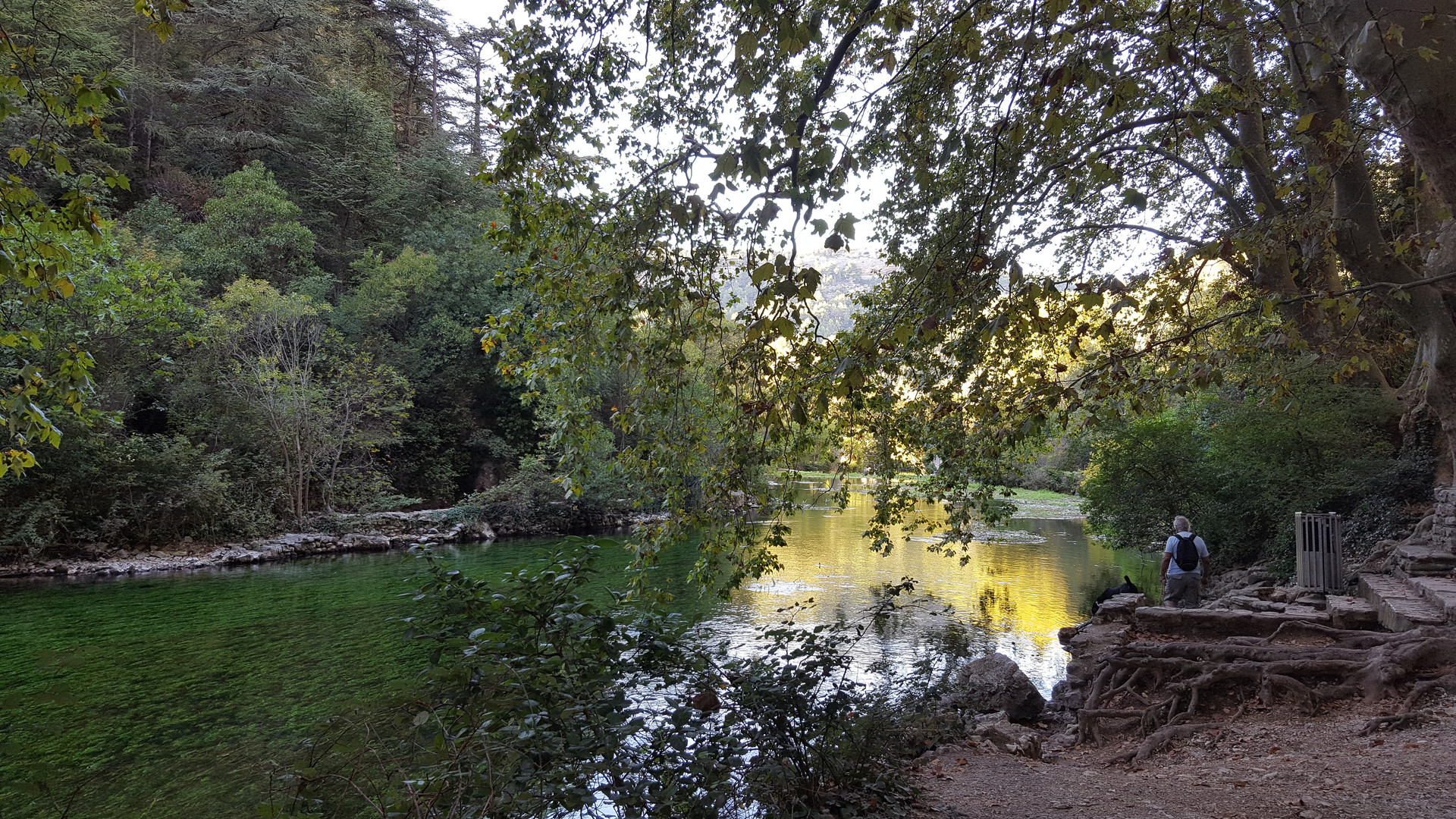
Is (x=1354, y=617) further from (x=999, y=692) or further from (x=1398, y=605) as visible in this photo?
(x=999, y=692)

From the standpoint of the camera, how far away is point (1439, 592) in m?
7.00

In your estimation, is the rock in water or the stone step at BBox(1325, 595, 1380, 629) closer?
the stone step at BBox(1325, 595, 1380, 629)

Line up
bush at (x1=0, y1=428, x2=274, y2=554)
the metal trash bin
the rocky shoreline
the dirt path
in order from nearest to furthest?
1. the dirt path
2. the metal trash bin
3. bush at (x1=0, y1=428, x2=274, y2=554)
4. the rocky shoreline

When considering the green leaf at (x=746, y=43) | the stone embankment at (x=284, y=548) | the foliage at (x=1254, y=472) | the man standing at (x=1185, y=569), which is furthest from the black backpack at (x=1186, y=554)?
the stone embankment at (x=284, y=548)

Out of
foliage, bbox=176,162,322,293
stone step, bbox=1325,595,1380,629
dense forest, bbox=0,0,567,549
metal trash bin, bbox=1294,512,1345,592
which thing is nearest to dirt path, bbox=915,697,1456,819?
stone step, bbox=1325,595,1380,629

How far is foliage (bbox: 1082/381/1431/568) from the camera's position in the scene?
1135 cm

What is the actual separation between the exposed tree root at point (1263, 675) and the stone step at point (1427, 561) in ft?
7.07

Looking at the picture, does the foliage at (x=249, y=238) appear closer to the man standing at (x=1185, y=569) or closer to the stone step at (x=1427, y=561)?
the man standing at (x=1185, y=569)

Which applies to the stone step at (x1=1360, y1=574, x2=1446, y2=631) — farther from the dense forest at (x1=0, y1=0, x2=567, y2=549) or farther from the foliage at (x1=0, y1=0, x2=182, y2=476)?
the dense forest at (x1=0, y1=0, x2=567, y2=549)

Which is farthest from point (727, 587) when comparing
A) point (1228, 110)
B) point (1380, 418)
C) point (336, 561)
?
point (336, 561)

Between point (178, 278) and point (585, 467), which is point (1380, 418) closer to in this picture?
point (585, 467)

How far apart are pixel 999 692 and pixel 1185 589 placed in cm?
279

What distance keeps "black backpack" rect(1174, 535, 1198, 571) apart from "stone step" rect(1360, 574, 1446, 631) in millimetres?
1605

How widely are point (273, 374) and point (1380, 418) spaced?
23.9 meters
